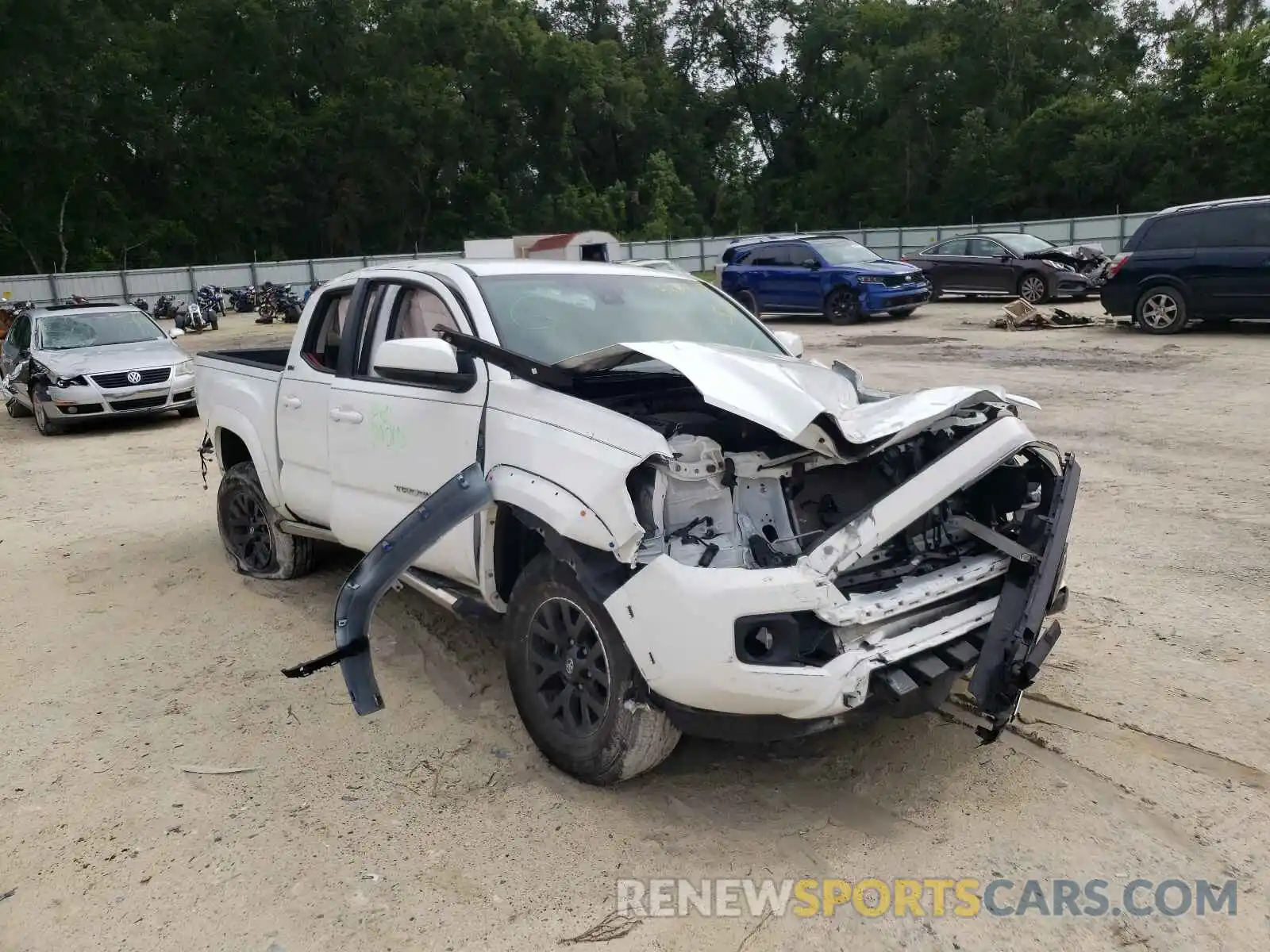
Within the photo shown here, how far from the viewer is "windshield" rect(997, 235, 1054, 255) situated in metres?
19.5

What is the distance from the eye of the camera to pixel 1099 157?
38.9m

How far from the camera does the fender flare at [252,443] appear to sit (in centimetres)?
533

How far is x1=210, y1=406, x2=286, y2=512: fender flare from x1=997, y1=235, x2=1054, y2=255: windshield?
1743cm

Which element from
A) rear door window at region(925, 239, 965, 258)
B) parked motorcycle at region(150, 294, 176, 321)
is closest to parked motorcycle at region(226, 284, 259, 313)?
parked motorcycle at region(150, 294, 176, 321)

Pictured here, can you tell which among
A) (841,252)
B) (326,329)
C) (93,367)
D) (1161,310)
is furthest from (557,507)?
(841,252)

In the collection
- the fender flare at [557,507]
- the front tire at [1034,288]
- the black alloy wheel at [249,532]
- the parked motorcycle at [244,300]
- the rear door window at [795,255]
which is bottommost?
the black alloy wheel at [249,532]

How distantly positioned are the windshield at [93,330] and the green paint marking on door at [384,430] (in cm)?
967

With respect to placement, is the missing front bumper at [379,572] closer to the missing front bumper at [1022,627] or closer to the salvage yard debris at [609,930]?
the salvage yard debris at [609,930]

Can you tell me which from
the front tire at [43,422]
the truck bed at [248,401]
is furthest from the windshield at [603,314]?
the front tire at [43,422]

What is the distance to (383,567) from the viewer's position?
3.43m

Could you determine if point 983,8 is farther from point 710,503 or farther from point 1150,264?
point 710,503

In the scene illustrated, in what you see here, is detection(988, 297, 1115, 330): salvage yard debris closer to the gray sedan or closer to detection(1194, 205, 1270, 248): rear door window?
detection(1194, 205, 1270, 248): rear door window

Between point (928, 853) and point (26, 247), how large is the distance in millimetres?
51357

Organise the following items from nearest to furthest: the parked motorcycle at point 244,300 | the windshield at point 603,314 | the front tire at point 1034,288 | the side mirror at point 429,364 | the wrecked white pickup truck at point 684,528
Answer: the wrecked white pickup truck at point 684,528 < the side mirror at point 429,364 < the windshield at point 603,314 < the front tire at point 1034,288 < the parked motorcycle at point 244,300
